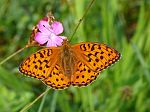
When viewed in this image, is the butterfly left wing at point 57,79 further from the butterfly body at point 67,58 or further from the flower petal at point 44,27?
the flower petal at point 44,27

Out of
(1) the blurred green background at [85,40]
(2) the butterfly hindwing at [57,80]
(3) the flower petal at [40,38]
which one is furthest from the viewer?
(1) the blurred green background at [85,40]

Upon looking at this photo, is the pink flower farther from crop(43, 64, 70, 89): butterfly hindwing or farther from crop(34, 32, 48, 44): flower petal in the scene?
crop(43, 64, 70, 89): butterfly hindwing

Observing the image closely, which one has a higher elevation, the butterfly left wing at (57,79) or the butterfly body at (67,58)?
the butterfly body at (67,58)

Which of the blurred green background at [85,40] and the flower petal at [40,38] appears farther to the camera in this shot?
the blurred green background at [85,40]

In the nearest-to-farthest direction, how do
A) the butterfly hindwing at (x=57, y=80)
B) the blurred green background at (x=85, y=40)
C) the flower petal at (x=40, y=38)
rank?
the butterfly hindwing at (x=57, y=80), the flower petal at (x=40, y=38), the blurred green background at (x=85, y=40)

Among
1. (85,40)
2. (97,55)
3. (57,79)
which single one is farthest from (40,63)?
(85,40)

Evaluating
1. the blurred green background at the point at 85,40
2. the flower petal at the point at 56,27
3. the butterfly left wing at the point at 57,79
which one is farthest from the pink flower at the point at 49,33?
the blurred green background at the point at 85,40
